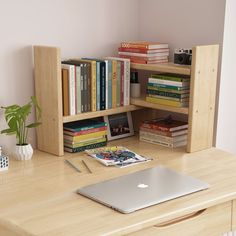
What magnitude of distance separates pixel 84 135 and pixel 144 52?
480mm

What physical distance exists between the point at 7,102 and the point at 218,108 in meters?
0.95

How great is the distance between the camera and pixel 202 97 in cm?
209

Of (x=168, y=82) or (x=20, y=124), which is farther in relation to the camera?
(x=168, y=82)

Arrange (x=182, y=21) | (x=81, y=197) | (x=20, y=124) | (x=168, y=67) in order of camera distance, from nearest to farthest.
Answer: (x=81, y=197) < (x=20, y=124) < (x=168, y=67) < (x=182, y=21)

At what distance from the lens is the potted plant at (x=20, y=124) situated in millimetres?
1985

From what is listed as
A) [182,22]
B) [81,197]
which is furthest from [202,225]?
[182,22]

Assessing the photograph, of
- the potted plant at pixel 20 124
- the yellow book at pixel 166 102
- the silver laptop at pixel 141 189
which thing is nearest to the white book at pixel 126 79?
the yellow book at pixel 166 102

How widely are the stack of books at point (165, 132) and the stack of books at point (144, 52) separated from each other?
0.97ft

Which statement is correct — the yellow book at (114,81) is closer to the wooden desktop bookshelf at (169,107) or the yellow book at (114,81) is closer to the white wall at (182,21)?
the wooden desktop bookshelf at (169,107)

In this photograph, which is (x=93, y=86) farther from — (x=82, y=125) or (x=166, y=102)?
(x=166, y=102)

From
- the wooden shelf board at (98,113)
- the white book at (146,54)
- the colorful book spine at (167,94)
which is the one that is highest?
the white book at (146,54)

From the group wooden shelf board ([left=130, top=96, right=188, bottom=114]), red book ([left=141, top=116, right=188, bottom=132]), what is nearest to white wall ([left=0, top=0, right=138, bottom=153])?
wooden shelf board ([left=130, top=96, right=188, bottom=114])

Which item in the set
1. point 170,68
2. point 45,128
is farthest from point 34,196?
point 170,68

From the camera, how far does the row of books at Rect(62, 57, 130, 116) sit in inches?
81.9
